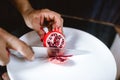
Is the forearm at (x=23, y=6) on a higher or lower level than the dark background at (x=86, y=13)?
higher

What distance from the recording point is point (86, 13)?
1000 millimetres

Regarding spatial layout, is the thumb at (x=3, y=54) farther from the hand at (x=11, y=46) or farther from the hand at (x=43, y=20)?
the hand at (x=43, y=20)

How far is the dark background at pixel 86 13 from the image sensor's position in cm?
85

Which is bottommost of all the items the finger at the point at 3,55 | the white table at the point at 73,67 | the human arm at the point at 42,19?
the white table at the point at 73,67

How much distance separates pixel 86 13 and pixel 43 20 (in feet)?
1.09

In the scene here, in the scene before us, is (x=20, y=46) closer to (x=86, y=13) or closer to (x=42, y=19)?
(x=42, y=19)

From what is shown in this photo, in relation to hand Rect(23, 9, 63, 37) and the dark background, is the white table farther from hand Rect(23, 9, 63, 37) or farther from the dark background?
the dark background

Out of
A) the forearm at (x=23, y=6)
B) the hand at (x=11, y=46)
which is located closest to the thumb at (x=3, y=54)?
the hand at (x=11, y=46)

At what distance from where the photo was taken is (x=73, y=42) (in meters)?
0.72

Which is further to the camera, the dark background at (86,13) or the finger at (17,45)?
the dark background at (86,13)

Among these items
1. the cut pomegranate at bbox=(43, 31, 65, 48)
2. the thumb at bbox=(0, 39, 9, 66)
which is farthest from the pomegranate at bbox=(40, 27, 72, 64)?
the thumb at bbox=(0, 39, 9, 66)

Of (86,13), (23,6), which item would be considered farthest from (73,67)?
(86,13)

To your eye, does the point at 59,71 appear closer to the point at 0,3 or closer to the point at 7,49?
the point at 7,49

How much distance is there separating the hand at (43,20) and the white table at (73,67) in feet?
0.16
